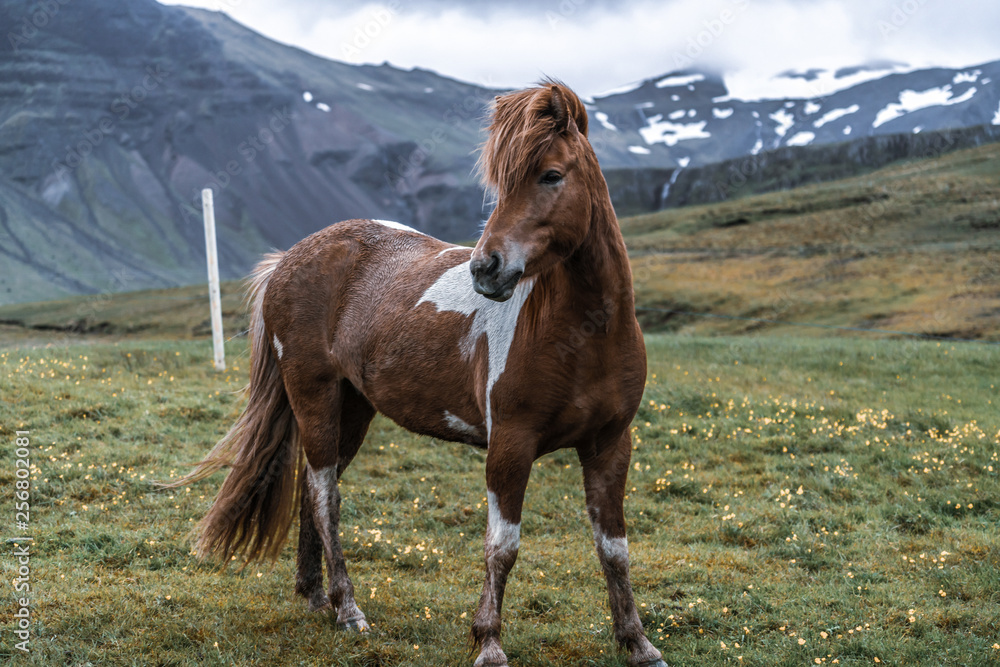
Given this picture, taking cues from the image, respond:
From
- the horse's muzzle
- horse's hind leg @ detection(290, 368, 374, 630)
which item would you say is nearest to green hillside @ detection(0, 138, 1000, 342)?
horse's hind leg @ detection(290, 368, 374, 630)

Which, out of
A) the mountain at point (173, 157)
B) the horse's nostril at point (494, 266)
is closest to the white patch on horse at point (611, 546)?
the horse's nostril at point (494, 266)

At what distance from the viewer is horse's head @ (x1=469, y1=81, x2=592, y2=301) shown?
3557 mm

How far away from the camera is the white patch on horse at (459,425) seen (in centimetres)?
464

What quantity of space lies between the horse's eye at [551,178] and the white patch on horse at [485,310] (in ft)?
2.10

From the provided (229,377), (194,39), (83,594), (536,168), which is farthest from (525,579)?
(194,39)

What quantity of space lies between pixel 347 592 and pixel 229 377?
28.5 ft

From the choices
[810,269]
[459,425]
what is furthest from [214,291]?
[810,269]

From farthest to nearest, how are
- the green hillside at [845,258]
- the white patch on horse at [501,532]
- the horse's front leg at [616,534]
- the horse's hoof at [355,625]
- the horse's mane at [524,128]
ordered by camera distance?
the green hillside at [845,258] → the horse's hoof at [355,625] → the horse's front leg at [616,534] → the white patch on horse at [501,532] → the horse's mane at [524,128]

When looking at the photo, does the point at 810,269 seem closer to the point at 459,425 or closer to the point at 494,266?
the point at 459,425

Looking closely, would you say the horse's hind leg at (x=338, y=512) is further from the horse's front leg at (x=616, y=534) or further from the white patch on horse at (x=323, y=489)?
the horse's front leg at (x=616, y=534)

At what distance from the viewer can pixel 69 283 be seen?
4291 inches

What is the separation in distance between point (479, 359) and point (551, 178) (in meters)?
1.30

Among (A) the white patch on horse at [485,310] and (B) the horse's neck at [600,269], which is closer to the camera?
(B) the horse's neck at [600,269]

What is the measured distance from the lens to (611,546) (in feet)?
14.9
